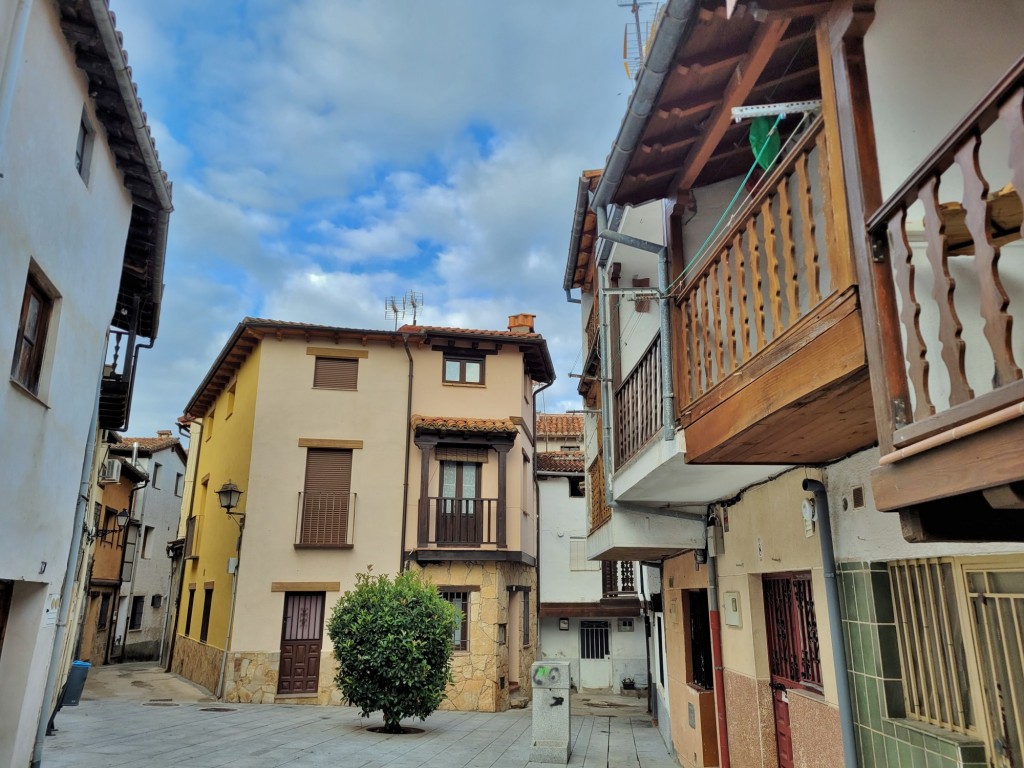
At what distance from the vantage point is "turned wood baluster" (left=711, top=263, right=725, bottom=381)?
4.79m

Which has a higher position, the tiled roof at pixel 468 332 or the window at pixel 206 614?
the tiled roof at pixel 468 332

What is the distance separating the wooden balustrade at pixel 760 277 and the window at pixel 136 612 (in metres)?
30.1

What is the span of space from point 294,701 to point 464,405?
8.19 meters

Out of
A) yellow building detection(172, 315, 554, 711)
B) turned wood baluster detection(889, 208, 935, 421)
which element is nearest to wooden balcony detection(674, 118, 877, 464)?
turned wood baluster detection(889, 208, 935, 421)

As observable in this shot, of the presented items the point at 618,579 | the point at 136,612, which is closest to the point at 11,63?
the point at 618,579

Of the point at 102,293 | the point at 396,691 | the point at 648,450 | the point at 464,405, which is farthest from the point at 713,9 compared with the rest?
the point at 464,405

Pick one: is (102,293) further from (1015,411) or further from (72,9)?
(1015,411)

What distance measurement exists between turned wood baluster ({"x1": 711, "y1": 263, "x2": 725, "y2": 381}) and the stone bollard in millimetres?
7477

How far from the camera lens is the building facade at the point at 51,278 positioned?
6.56 metres

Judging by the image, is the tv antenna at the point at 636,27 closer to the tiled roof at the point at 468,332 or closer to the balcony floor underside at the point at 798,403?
the balcony floor underside at the point at 798,403

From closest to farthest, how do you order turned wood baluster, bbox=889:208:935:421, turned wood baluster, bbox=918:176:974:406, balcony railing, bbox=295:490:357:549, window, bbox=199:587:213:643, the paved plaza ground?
turned wood baluster, bbox=918:176:974:406 < turned wood baluster, bbox=889:208:935:421 < the paved plaza ground < balcony railing, bbox=295:490:357:549 < window, bbox=199:587:213:643

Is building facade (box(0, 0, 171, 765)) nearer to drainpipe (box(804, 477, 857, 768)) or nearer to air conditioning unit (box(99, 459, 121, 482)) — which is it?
drainpipe (box(804, 477, 857, 768))

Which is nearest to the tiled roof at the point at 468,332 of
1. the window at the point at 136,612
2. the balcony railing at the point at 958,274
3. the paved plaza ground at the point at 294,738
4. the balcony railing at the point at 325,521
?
the balcony railing at the point at 325,521

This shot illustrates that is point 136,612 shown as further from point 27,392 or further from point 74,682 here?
point 27,392
